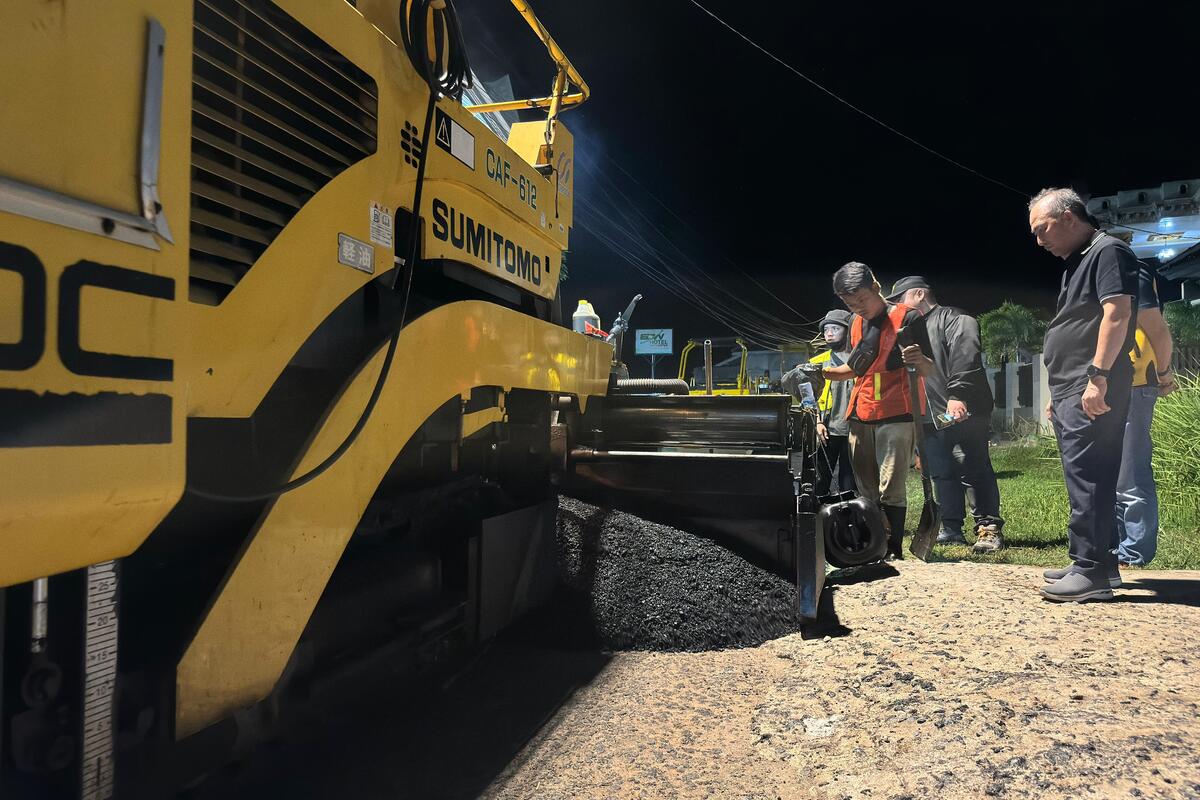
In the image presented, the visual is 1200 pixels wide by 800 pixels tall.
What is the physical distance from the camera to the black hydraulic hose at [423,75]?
1916 millimetres

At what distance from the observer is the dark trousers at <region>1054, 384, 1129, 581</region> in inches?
134

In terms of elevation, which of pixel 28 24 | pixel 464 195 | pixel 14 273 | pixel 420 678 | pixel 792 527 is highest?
pixel 464 195

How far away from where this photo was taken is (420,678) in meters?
2.68

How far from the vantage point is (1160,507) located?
625 cm

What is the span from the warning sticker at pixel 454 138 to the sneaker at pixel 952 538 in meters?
4.27

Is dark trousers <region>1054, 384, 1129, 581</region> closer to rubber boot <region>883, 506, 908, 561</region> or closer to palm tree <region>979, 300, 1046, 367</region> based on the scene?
rubber boot <region>883, 506, 908, 561</region>

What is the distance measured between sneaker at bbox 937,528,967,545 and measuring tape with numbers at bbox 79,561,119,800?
203 inches

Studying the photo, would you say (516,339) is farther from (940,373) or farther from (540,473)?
(940,373)

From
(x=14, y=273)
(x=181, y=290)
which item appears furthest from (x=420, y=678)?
(x=14, y=273)

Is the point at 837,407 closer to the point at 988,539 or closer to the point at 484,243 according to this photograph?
the point at 988,539

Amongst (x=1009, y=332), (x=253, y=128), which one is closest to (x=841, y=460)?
(x=253, y=128)

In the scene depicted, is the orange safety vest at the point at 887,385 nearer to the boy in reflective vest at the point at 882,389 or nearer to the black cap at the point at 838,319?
the boy in reflective vest at the point at 882,389

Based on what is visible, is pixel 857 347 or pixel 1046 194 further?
pixel 857 347

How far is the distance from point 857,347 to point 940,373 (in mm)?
1243
